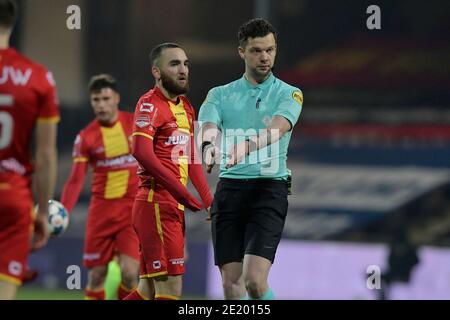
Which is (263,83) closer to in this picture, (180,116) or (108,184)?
(180,116)

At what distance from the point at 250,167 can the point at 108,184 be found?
304cm

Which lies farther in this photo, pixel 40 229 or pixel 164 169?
pixel 164 169

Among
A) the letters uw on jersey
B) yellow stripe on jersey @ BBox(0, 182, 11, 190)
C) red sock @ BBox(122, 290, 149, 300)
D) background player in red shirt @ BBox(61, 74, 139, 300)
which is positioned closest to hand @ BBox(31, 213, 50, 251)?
yellow stripe on jersey @ BBox(0, 182, 11, 190)

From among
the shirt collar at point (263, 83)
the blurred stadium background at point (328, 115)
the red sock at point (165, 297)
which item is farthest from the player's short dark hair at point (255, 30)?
the blurred stadium background at point (328, 115)

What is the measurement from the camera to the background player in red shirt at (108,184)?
10.8 meters

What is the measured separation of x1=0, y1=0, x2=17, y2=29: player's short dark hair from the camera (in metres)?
6.36

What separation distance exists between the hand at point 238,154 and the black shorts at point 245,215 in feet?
1.54

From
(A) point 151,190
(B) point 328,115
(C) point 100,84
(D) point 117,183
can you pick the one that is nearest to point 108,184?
(D) point 117,183

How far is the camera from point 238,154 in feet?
25.2

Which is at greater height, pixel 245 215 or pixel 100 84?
pixel 100 84

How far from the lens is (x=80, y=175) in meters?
10.6

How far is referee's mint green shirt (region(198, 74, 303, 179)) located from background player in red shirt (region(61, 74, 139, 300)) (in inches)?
109
